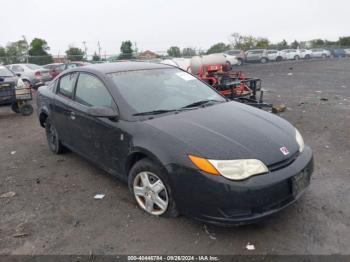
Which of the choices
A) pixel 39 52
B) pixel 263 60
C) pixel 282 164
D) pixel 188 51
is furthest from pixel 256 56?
pixel 282 164

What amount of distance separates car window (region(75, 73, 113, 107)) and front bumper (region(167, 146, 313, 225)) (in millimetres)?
1454

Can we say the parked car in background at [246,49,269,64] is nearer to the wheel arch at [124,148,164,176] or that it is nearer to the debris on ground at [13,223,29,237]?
the wheel arch at [124,148,164,176]

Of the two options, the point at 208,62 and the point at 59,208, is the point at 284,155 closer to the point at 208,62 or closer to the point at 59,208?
the point at 59,208

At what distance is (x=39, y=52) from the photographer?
35500 mm

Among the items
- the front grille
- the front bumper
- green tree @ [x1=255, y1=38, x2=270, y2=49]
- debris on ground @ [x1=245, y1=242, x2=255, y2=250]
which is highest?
green tree @ [x1=255, y1=38, x2=270, y2=49]

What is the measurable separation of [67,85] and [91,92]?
2.82 feet

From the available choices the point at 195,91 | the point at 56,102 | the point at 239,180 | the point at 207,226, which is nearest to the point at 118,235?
the point at 207,226

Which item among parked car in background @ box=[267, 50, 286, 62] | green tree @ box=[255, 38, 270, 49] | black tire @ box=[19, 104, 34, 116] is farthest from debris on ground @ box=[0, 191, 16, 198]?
green tree @ box=[255, 38, 270, 49]

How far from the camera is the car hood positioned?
9.81 feet

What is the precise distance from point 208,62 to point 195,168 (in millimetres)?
7954

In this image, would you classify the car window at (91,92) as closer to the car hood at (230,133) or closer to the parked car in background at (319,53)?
the car hood at (230,133)

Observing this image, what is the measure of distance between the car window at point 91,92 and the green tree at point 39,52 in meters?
26.5

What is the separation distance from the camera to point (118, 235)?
3248mm

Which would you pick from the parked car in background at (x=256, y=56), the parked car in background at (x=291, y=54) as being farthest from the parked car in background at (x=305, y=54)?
the parked car in background at (x=256, y=56)
